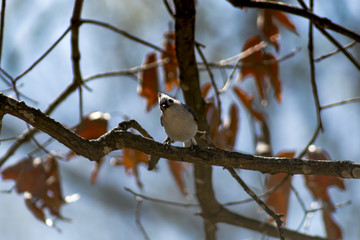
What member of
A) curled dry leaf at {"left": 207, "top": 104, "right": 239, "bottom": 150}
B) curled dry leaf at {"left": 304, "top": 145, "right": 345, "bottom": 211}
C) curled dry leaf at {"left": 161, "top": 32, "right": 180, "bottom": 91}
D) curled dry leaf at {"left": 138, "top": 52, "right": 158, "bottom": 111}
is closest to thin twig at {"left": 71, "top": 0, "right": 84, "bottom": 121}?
curled dry leaf at {"left": 138, "top": 52, "right": 158, "bottom": 111}

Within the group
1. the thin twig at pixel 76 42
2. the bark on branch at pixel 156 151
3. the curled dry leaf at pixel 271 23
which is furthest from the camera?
the thin twig at pixel 76 42

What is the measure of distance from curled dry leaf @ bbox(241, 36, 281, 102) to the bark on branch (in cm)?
76

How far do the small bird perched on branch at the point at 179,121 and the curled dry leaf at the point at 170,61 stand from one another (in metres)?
0.33

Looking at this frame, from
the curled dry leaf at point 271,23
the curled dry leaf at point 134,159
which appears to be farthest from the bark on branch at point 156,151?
the curled dry leaf at point 271,23

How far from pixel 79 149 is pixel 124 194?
5903 mm

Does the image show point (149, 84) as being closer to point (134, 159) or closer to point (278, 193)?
point (134, 159)

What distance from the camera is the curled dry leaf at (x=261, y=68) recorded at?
2.46 metres

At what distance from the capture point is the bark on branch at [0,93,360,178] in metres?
1.58

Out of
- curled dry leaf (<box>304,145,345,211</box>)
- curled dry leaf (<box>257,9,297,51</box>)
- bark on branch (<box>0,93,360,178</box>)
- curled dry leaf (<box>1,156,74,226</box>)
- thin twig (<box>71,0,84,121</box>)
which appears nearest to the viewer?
bark on branch (<box>0,93,360,178</box>)

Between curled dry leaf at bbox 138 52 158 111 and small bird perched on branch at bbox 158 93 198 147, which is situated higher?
curled dry leaf at bbox 138 52 158 111

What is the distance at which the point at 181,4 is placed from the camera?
2.16 metres

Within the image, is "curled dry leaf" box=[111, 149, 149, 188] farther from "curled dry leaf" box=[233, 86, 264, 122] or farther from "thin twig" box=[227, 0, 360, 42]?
"thin twig" box=[227, 0, 360, 42]

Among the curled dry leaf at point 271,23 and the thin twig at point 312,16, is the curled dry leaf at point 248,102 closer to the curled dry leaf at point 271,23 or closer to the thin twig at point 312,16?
the curled dry leaf at point 271,23

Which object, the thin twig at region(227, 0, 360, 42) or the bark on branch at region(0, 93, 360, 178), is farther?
the thin twig at region(227, 0, 360, 42)
